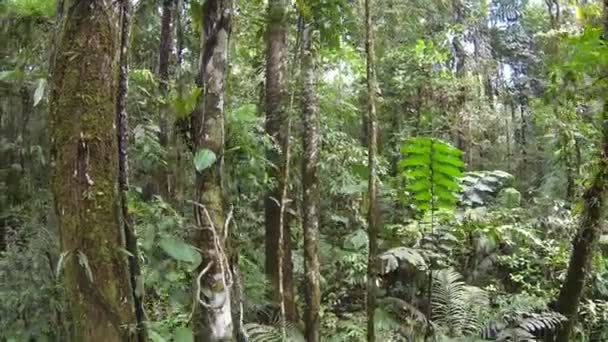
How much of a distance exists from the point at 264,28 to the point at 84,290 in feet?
13.6

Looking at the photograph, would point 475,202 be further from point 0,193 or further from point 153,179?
point 0,193

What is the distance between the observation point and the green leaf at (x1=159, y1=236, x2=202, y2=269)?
8.16 feet

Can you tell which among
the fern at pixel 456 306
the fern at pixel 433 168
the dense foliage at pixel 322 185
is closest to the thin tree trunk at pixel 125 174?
the dense foliage at pixel 322 185

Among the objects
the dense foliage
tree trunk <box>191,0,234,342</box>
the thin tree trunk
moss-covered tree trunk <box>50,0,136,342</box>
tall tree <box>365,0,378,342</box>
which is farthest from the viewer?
tall tree <box>365,0,378,342</box>

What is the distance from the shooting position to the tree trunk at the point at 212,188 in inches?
104

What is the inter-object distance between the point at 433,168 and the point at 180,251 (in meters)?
2.08

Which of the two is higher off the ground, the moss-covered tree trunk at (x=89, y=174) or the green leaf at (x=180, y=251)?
the moss-covered tree trunk at (x=89, y=174)

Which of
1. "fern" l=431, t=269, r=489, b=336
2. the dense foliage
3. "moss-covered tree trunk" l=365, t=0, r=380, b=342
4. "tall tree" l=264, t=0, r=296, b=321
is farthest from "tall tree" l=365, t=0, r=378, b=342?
"fern" l=431, t=269, r=489, b=336

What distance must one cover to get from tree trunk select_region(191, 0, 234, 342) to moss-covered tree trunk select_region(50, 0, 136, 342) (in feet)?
2.45

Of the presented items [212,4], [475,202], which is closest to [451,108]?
[475,202]

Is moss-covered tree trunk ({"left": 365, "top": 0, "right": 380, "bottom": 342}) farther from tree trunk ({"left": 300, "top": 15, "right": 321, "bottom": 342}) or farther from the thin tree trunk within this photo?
the thin tree trunk

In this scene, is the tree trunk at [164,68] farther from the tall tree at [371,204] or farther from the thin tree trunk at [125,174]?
the thin tree trunk at [125,174]

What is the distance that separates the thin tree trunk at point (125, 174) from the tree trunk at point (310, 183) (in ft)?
9.19

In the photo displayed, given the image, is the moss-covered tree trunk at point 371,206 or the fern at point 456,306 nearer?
the moss-covered tree trunk at point 371,206
